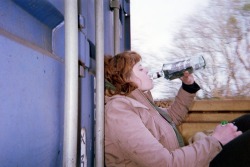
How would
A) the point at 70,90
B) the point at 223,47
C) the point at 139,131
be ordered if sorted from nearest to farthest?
the point at 70,90 < the point at 139,131 < the point at 223,47

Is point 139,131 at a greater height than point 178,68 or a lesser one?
lesser

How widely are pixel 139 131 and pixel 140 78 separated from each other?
1.22ft

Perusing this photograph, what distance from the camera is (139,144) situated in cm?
113

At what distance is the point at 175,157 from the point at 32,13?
29.2 inches

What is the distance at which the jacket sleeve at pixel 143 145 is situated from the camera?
1128 mm

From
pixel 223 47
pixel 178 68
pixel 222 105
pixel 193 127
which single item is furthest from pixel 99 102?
pixel 223 47

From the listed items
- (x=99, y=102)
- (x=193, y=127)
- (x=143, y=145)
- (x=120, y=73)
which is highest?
(x=120, y=73)

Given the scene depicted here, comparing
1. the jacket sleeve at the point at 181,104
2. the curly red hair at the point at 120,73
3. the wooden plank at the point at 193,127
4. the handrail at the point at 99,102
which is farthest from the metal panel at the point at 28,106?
the wooden plank at the point at 193,127

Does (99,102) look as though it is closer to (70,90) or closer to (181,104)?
(70,90)

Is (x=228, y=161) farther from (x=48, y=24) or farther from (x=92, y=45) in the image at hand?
(x=48, y=24)

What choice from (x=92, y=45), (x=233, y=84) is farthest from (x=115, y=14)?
(x=233, y=84)

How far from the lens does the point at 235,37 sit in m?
3.10

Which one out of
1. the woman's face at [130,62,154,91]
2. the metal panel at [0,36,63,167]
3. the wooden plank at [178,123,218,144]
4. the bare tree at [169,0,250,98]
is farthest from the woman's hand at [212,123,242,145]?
the bare tree at [169,0,250,98]

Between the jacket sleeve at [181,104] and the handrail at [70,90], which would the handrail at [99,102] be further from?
the jacket sleeve at [181,104]
